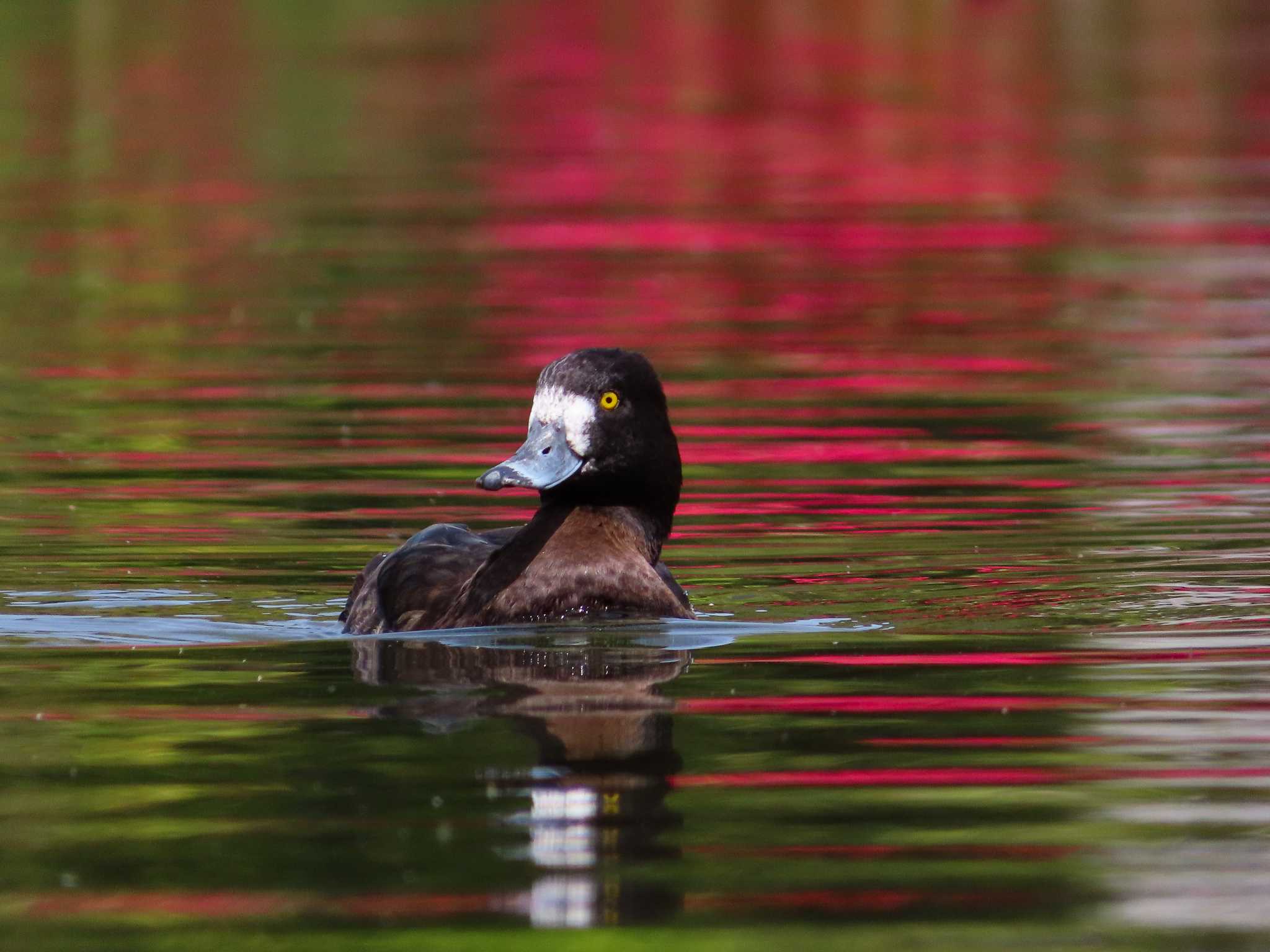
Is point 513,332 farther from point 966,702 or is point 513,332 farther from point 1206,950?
point 1206,950

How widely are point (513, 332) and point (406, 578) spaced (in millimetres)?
9001

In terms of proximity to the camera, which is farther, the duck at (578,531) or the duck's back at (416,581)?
the duck's back at (416,581)

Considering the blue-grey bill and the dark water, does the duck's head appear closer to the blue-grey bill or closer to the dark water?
the blue-grey bill

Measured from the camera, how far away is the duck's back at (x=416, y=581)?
30.3ft

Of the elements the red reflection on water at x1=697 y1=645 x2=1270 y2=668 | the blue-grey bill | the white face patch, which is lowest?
the red reflection on water at x1=697 y1=645 x2=1270 y2=668

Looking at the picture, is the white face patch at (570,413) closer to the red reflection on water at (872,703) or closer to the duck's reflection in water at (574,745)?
the duck's reflection in water at (574,745)

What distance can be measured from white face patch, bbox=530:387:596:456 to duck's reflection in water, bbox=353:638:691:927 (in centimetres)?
74

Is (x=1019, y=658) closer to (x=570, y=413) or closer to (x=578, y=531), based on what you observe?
(x=578, y=531)

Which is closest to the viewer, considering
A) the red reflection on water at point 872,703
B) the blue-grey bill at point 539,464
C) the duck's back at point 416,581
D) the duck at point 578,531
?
the red reflection on water at point 872,703

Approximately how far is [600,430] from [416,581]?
80cm

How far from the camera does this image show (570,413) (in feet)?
30.0

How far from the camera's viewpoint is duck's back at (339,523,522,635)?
925 cm

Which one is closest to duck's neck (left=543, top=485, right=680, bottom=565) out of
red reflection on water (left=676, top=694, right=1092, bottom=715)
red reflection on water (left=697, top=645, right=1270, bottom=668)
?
red reflection on water (left=697, top=645, right=1270, bottom=668)

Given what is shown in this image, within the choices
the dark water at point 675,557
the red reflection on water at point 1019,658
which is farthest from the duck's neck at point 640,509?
the red reflection on water at point 1019,658
